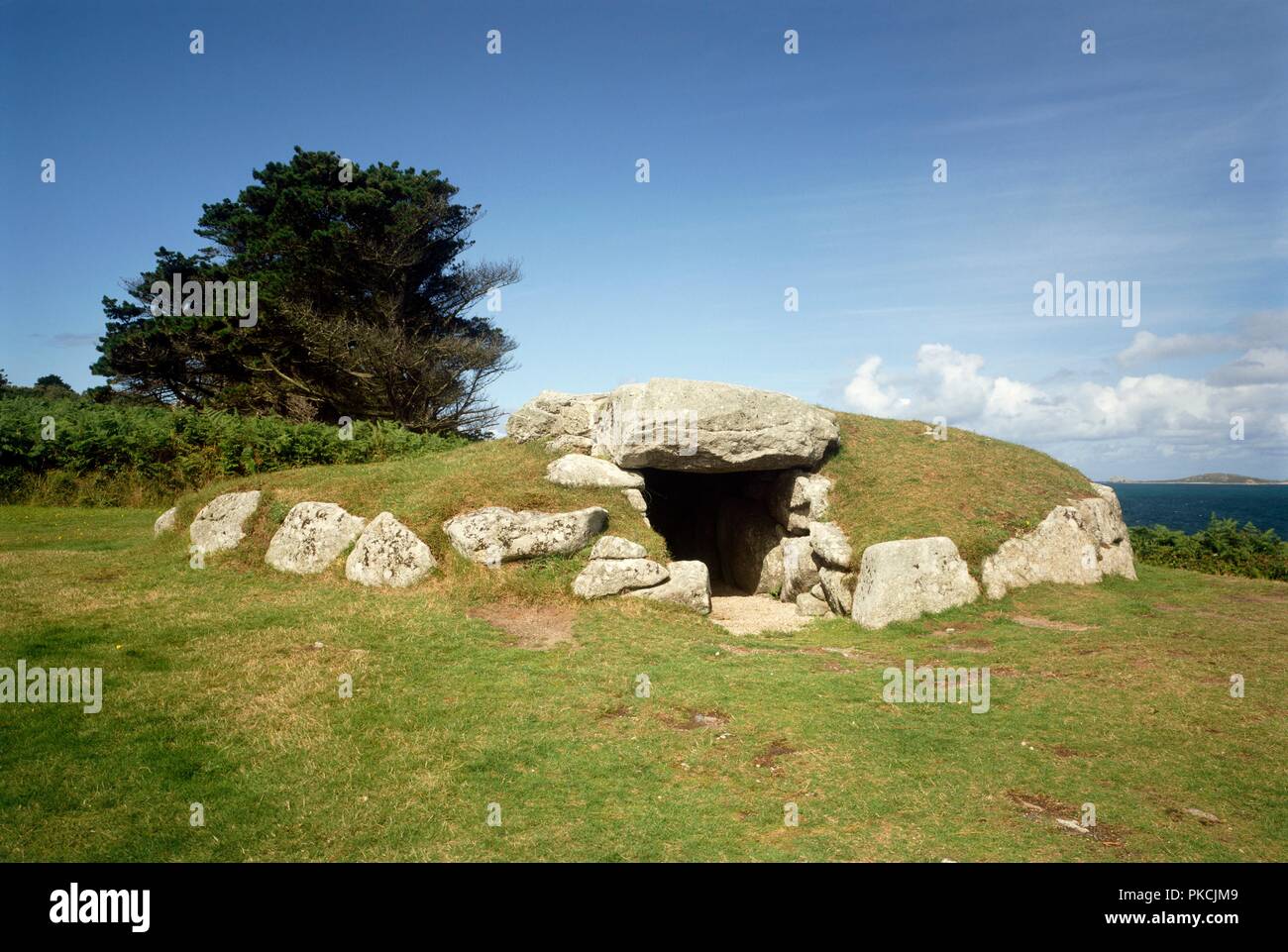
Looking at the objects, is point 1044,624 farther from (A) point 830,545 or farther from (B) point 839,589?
(A) point 830,545

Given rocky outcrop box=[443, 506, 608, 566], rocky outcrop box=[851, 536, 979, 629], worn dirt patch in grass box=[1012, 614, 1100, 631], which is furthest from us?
rocky outcrop box=[443, 506, 608, 566]

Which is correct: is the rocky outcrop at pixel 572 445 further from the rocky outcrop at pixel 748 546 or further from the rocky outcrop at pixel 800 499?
the rocky outcrop at pixel 748 546

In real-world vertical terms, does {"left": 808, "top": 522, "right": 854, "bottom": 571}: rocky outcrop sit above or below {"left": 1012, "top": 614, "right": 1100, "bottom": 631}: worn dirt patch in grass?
above

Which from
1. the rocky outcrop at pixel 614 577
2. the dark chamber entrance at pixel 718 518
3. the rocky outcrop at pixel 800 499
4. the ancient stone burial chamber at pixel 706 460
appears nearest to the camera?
the rocky outcrop at pixel 614 577

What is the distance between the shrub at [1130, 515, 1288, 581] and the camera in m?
17.9

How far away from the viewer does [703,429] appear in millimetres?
16469

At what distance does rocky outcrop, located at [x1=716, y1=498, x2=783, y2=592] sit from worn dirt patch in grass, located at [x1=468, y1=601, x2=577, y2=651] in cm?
627

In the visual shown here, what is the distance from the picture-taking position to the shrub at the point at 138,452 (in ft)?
68.8

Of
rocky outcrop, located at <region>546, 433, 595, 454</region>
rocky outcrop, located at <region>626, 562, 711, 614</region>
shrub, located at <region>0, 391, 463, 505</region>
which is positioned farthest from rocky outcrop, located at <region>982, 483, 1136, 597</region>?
shrub, located at <region>0, 391, 463, 505</region>

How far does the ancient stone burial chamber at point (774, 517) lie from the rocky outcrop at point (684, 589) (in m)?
0.03

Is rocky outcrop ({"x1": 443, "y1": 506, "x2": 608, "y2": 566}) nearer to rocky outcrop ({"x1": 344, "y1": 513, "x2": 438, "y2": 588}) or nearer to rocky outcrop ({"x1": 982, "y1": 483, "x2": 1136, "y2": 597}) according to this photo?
rocky outcrop ({"x1": 344, "y1": 513, "x2": 438, "y2": 588})

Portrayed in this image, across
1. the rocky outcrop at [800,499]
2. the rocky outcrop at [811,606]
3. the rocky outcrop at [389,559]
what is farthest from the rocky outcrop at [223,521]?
the rocky outcrop at [800,499]
